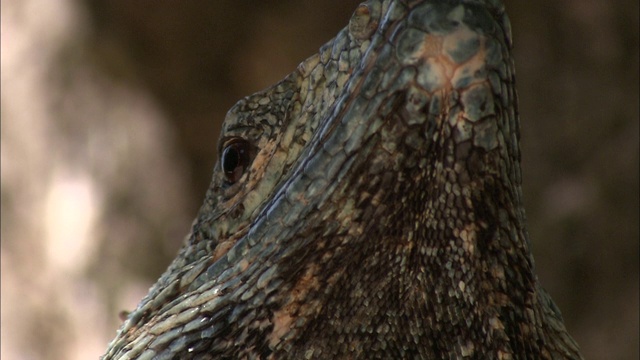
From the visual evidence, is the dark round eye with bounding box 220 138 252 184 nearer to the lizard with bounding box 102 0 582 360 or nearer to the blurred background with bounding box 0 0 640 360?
the lizard with bounding box 102 0 582 360

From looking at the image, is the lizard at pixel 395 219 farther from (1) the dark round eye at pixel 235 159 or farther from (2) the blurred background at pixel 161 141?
(2) the blurred background at pixel 161 141

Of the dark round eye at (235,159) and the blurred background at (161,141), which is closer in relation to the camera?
the dark round eye at (235,159)

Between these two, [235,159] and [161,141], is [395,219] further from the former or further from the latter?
[161,141]

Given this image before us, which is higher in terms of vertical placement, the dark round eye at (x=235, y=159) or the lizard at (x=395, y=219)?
the dark round eye at (x=235, y=159)

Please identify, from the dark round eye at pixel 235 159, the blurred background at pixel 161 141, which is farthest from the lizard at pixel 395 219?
the blurred background at pixel 161 141

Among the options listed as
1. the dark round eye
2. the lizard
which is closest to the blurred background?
the dark round eye

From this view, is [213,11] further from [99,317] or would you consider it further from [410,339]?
[410,339]
